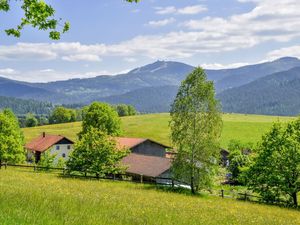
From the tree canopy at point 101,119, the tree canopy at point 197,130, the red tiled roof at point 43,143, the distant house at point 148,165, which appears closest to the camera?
the tree canopy at point 197,130

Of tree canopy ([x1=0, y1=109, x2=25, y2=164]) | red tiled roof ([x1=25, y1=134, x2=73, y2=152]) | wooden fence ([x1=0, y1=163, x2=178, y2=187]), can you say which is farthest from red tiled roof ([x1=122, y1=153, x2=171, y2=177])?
red tiled roof ([x1=25, y1=134, x2=73, y2=152])

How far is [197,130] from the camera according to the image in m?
44.0

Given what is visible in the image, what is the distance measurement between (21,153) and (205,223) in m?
61.8

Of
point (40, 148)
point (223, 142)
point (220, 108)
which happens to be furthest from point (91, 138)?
point (223, 142)

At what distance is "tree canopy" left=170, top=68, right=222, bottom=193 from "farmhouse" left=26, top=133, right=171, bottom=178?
14597 mm

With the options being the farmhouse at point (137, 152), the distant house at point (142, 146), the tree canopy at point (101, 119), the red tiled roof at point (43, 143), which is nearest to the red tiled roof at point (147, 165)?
the farmhouse at point (137, 152)

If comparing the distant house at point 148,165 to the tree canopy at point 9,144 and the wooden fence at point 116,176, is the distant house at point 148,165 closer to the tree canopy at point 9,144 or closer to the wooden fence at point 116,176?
the wooden fence at point 116,176

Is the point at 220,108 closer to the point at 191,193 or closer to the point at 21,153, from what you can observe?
the point at 191,193

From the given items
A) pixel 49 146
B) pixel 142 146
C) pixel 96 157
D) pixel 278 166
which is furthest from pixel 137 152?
pixel 278 166

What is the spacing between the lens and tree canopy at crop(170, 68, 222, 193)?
4375 cm

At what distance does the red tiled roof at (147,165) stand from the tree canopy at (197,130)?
61.4 ft

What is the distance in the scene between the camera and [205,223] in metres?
14.0

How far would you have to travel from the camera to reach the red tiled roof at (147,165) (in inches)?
2564

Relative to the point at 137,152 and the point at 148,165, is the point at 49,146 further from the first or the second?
the point at 148,165
